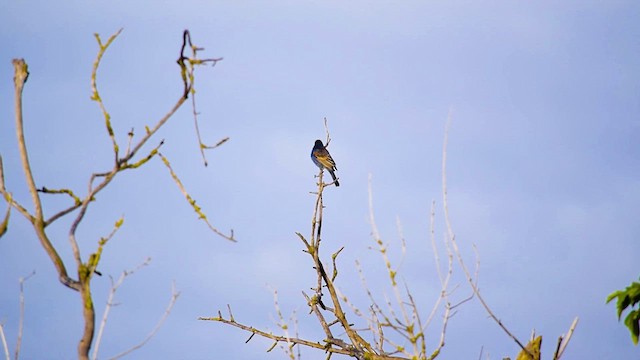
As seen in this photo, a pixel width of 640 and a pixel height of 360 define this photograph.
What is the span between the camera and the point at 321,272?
6.32 metres

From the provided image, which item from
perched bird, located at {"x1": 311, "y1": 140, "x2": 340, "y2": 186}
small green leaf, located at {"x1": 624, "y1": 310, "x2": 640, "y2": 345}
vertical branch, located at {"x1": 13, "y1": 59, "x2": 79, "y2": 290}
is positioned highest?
perched bird, located at {"x1": 311, "y1": 140, "x2": 340, "y2": 186}

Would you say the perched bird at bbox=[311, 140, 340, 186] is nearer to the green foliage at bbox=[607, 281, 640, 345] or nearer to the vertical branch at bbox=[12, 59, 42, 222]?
the green foliage at bbox=[607, 281, 640, 345]

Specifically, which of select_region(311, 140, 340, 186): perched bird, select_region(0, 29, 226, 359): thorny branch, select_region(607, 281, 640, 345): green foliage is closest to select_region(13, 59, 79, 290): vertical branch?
select_region(0, 29, 226, 359): thorny branch

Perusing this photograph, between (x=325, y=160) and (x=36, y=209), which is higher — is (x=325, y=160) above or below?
above

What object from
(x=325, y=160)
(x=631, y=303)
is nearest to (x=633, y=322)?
(x=631, y=303)

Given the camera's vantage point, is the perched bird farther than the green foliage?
Yes

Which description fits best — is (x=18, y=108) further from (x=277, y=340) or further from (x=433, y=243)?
(x=277, y=340)

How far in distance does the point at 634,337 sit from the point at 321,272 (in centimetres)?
279

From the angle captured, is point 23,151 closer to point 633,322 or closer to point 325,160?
point 633,322

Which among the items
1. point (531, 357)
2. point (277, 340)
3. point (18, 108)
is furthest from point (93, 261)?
point (277, 340)

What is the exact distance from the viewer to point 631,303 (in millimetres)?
4270

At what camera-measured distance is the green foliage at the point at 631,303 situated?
4207 millimetres

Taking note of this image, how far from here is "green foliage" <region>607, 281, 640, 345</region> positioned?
13.8 feet

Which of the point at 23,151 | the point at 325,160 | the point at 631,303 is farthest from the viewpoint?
the point at 325,160
